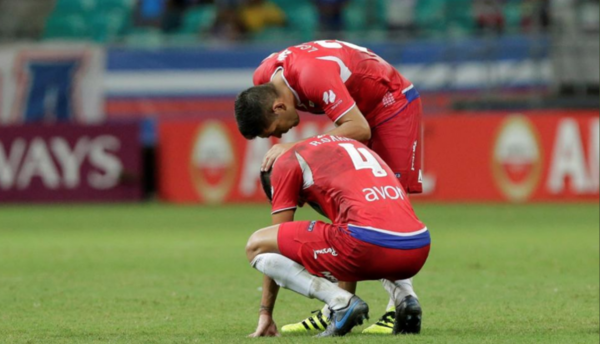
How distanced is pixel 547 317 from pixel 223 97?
44.0 ft

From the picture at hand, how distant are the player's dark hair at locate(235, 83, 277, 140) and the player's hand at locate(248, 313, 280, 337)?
0.95m

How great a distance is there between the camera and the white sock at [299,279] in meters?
5.67

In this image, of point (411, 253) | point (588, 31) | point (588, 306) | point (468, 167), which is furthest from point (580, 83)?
point (411, 253)

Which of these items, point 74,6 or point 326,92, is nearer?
point 326,92

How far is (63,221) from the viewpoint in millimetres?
15234

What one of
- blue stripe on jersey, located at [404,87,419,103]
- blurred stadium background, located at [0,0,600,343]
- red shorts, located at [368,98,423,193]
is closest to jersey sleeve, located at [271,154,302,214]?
red shorts, located at [368,98,423,193]

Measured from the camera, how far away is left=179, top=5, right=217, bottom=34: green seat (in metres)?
20.2

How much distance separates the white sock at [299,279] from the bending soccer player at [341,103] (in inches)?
19.5

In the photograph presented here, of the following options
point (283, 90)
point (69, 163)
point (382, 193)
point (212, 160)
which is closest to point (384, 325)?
point (382, 193)

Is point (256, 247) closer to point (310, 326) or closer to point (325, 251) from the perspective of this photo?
point (325, 251)

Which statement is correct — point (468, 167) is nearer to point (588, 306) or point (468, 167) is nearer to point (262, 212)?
point (262, 212)

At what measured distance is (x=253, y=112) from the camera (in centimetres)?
585

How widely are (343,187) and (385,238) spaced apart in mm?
331

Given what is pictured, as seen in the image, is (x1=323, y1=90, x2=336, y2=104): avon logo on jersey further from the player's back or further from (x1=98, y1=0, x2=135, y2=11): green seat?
(x1=98, y1=0, x2=135, y2=11): green seat
